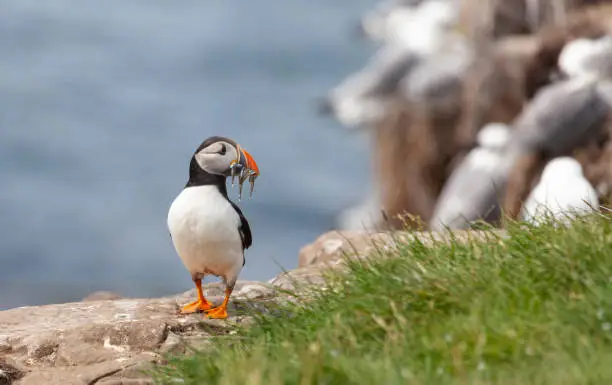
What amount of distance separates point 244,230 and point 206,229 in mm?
322

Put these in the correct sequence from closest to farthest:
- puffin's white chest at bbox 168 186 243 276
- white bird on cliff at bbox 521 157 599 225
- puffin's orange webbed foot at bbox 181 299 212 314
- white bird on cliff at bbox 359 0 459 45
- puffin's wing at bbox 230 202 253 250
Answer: puffin's white chest at bbox 168 186 243 276 → puffin's wing at bbox 230 202 253 250 → puffin's orange webbed foot at bbox 181 299 212 314 → white bird on cliff at bbox 521 157 599 225 → white bird on cliff at bbox 359 0 459 45

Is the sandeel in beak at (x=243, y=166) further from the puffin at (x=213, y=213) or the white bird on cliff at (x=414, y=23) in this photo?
the white bird on cliff at (x=414, y=23)

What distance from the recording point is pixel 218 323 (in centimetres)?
609

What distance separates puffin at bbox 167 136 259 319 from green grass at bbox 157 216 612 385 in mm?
549

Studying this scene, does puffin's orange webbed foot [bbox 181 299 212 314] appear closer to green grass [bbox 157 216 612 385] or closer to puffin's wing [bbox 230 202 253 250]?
puffin's wing [bbox 230 202 253 250]

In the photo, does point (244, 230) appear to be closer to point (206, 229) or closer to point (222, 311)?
point (206, 229)

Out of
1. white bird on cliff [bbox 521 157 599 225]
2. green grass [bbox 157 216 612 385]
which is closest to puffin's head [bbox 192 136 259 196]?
green grass [bbox 157 216 612 385]

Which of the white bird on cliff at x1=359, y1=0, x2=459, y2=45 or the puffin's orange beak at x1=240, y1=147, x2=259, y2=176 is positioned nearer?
the puffin's orange beak at x1=240, y1=147, x2=259, y2=176

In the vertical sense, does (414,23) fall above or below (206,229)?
above

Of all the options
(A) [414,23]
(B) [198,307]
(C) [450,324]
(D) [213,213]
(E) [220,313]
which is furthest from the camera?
(A) [414,23]

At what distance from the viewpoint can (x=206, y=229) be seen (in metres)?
5.89

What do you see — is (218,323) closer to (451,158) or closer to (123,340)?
(123,340)

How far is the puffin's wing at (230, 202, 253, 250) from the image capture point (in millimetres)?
6086

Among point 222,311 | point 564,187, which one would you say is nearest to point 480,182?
point 564,187
